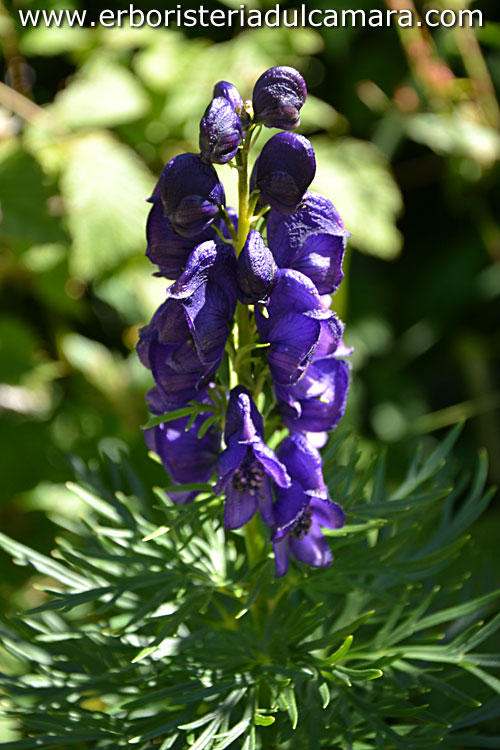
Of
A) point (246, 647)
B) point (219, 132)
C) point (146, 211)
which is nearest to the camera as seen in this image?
point (219, 132)

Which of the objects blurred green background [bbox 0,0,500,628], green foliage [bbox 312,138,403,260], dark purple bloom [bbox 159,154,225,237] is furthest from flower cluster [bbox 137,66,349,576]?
green foliage [bbox 312,138,403,260]

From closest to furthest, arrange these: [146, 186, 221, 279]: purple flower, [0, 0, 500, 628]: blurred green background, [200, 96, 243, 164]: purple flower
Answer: [200, 96, 243, 164]: purple flower, [146, 186, 221, 279]: purple flower, [0, 0, 500, 628]: blurred green background

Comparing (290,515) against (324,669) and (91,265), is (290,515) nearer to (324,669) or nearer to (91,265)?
(324,669)

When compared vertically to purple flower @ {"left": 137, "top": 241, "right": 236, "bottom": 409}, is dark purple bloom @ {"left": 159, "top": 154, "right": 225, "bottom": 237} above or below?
above

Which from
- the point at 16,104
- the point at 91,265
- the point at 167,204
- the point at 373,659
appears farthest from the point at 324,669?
the point at 16,104

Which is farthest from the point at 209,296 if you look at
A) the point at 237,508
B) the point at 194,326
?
the point at 237,508

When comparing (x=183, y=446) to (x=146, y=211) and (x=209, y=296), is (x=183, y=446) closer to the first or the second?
(x=209, y=296)

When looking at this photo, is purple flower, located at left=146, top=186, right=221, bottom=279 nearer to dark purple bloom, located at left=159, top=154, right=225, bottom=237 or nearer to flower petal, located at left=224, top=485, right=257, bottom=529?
dark purple bloom, located at left=159, top=154, right=225, bottom=237

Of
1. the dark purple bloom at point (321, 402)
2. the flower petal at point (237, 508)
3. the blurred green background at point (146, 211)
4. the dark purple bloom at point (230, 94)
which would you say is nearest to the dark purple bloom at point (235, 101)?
the dark purple bloom at point (230, 94)
